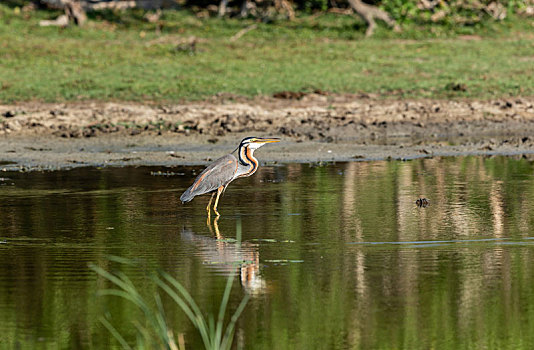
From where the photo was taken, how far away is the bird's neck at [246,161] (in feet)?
38.0

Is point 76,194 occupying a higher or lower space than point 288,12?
lower

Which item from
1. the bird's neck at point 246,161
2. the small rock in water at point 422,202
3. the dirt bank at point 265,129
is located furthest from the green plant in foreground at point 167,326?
the dirt bank at point 265,129

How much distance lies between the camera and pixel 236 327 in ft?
22.4

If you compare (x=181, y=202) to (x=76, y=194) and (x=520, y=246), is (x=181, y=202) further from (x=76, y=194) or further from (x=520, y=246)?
(x=520, y=246)

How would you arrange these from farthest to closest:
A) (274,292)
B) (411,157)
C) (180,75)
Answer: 1. (180,75)
2. (411,157)
3. (274,292)

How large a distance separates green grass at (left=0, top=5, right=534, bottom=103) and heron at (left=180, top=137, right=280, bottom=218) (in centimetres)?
920

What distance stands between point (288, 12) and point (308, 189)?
18.8 meters

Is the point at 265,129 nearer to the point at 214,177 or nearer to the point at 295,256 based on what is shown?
the point at 214,177

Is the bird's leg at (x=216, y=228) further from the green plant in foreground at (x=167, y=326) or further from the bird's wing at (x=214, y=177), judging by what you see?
the green plant in foreground at (x=167, y=326)

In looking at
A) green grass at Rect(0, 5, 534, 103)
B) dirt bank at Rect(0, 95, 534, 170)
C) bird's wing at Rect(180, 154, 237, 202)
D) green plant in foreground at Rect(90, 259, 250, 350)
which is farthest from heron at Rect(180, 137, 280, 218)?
green grass at Rect(0, 5, 534, 103)

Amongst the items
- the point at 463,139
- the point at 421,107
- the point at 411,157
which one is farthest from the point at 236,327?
the point at 421,107

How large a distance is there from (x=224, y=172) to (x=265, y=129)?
7415mm

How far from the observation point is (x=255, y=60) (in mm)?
24219

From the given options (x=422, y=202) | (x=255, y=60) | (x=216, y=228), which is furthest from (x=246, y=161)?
(x=255, y=60)
